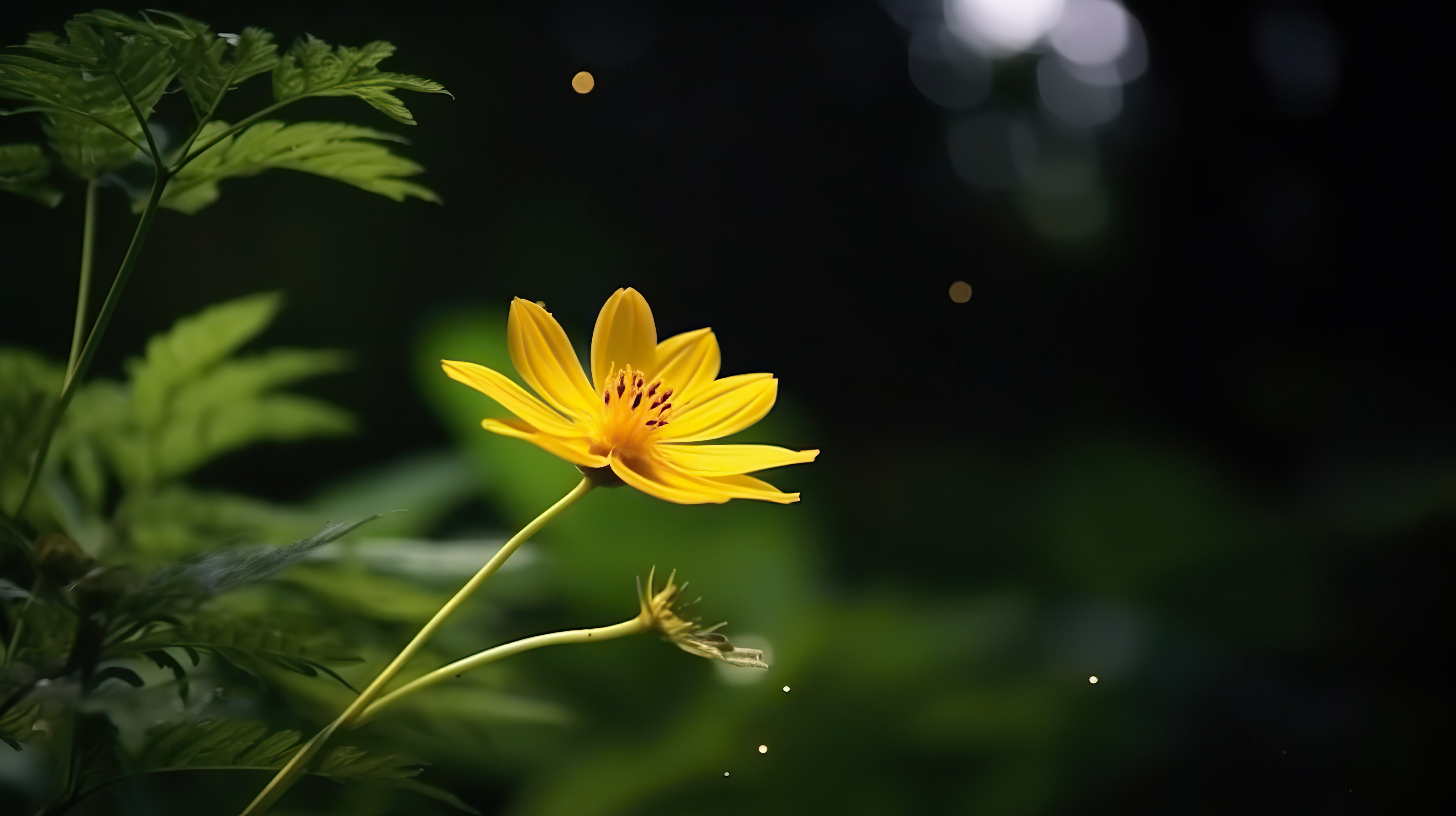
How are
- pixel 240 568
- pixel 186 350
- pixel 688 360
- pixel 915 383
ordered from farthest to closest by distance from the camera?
pixel 915 383, pixel 186 350, pixel 688 360, pixel 240 568

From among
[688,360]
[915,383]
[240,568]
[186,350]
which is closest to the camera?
[240,568]

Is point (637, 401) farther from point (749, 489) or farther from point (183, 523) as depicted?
point (183, 523)

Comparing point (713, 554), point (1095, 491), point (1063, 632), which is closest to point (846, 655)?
point (713, 554)

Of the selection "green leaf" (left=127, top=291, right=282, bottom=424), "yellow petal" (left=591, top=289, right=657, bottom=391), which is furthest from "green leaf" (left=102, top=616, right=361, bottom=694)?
"green leaf" (left=127, top=291, right=282, bottom=424)

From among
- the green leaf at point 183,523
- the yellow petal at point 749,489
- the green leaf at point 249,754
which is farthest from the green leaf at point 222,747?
the green leaf at point 183,523

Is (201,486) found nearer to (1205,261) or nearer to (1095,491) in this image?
(1095,491)

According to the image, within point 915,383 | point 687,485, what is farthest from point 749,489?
point 915,383

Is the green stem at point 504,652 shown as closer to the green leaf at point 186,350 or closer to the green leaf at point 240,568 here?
the green leaf at point 240,568
